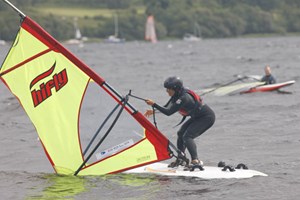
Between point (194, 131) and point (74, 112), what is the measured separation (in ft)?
7.35

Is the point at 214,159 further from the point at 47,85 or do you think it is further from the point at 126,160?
the point at 47,85

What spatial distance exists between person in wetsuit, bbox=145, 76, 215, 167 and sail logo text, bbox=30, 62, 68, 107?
65.0 inches

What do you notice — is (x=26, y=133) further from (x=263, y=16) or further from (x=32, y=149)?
(x=263, y=16)

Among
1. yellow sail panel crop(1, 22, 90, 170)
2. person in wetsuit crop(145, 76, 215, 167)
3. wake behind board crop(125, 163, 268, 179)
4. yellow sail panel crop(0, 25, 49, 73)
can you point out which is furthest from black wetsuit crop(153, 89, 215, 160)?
yellow sail panel crop(0, 25, 49, 73)

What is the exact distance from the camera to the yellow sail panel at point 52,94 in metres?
14.1

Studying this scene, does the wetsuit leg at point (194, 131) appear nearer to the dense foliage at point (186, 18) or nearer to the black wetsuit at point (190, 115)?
the black wetsuit at point (190, 115)

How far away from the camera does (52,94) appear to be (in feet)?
46.9

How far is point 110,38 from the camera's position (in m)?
154

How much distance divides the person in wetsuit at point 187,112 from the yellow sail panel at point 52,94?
4.58 ft

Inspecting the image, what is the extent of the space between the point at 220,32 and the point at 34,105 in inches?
6323

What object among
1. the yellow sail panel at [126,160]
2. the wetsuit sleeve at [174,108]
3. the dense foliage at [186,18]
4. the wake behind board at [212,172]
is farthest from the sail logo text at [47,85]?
the dense foliage at [186,18]

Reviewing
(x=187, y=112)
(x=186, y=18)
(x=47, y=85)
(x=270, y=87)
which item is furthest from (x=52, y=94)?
(x=186, y=18)

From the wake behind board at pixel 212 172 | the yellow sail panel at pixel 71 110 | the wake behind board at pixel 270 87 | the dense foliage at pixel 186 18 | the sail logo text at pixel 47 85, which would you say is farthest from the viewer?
the dense foliage at pixel 186 18

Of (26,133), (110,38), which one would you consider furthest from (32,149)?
(110,38)
